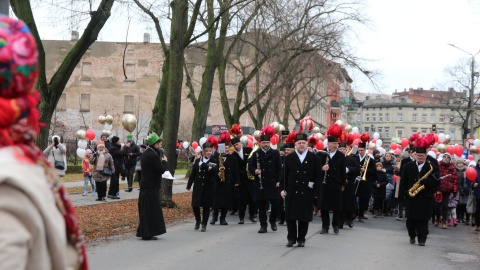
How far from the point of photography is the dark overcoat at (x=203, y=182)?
15898 mm

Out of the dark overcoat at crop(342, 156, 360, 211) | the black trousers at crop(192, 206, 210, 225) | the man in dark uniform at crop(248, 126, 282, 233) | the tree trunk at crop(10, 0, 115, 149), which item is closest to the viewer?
the tree trunk at crop(10, 0, 115, 149)

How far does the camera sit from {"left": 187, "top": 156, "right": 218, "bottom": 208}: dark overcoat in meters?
15.9

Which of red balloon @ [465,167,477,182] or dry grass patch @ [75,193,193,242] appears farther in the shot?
red balloon @ [465,167,477,182]

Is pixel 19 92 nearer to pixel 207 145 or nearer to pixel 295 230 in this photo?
pixel 295 230

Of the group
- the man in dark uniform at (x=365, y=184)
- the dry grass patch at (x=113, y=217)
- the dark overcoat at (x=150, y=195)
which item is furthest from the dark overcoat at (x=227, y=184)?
the man in dark uniform at (x=365, y=184)

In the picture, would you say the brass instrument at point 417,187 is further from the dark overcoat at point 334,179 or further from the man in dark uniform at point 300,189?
the man in dark uniform at point 300,189

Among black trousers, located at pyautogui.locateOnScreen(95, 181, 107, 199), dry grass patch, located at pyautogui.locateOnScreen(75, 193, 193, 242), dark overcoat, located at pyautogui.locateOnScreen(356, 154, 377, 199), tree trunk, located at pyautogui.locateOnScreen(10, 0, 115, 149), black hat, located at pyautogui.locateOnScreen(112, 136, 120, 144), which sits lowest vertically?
dry grass patch, located at pyautogui.locateOnScreen(75, 193, 193, 242)

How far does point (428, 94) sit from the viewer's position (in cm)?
16725

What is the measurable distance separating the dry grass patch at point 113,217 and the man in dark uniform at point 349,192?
13.3 ft

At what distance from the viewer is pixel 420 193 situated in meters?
14.3

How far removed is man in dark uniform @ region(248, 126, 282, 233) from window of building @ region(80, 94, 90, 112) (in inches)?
2296

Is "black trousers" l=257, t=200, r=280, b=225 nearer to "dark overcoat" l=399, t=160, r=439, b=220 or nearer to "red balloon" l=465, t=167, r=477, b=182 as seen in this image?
"dark overcoat" l=399, t=160, r=439, b=220

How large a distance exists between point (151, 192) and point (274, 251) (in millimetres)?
2623

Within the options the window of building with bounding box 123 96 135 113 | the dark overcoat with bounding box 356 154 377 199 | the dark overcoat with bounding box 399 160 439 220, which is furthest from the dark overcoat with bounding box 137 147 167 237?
the window of building with bounding box 123 96 135 113
